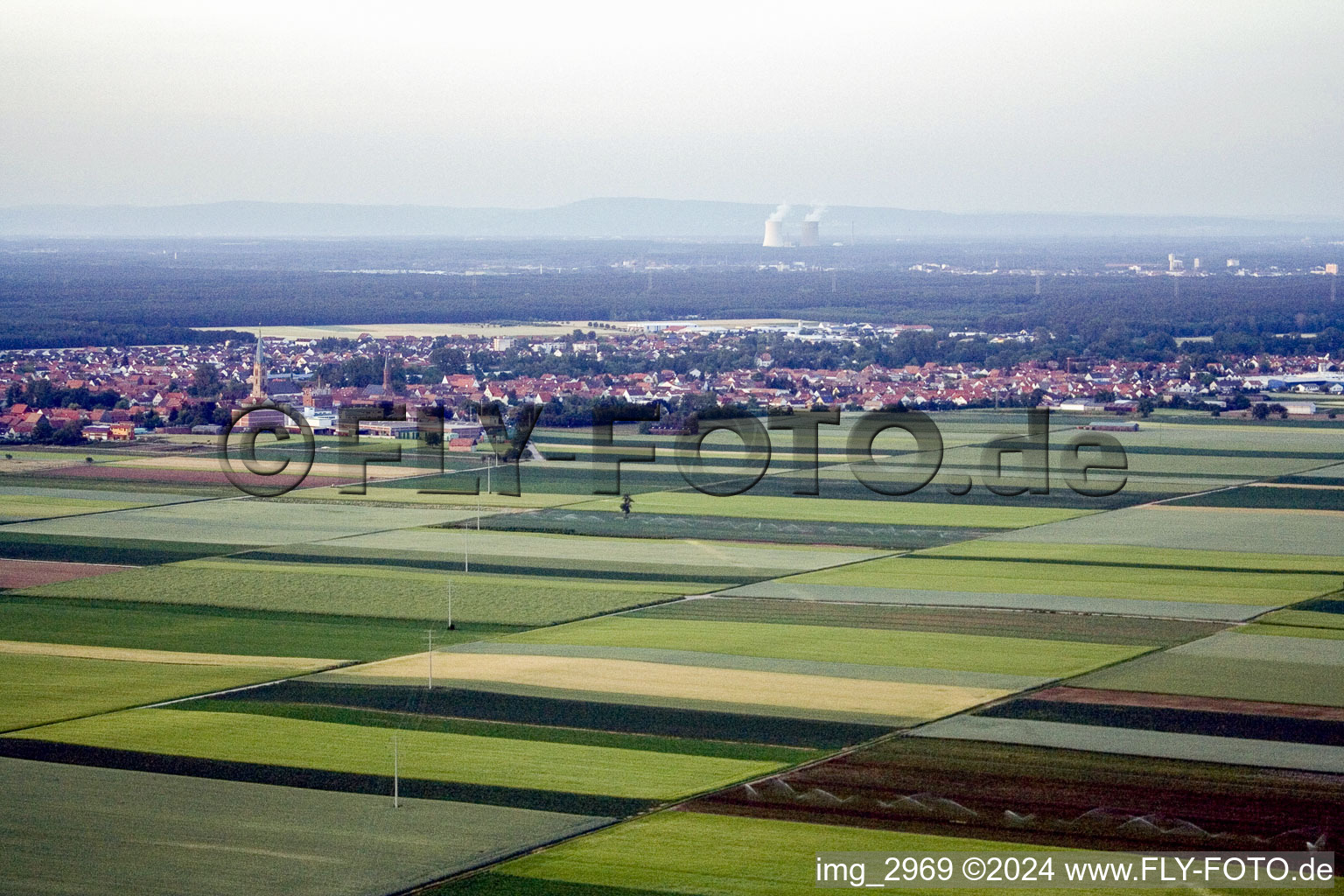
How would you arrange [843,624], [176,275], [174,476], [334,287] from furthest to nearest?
1. [176,275]
2. [334,287]
3. [174,476]
4. [843,624]

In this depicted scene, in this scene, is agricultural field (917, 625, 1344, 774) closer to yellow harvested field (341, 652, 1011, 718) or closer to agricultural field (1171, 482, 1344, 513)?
yellow harvested field (341, 652, 1011, 718)

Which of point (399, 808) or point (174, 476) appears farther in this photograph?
point (174, 476)

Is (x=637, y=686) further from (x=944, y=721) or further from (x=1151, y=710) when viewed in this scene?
(x=1151, y=710)

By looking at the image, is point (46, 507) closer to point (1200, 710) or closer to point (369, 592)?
point (369, 592)

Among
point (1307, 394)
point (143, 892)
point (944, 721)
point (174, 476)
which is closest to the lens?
point (143, 892)

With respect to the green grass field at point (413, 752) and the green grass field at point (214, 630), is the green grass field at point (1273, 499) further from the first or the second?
the green grass field at point (413, 752)

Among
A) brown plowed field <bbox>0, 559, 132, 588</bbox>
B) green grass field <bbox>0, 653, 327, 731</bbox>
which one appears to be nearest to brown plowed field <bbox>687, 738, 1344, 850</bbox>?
green grass field <bbox>0, 653, 327, 731</bbox>

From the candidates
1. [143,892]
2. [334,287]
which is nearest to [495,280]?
[334,287]

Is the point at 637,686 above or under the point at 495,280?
under
